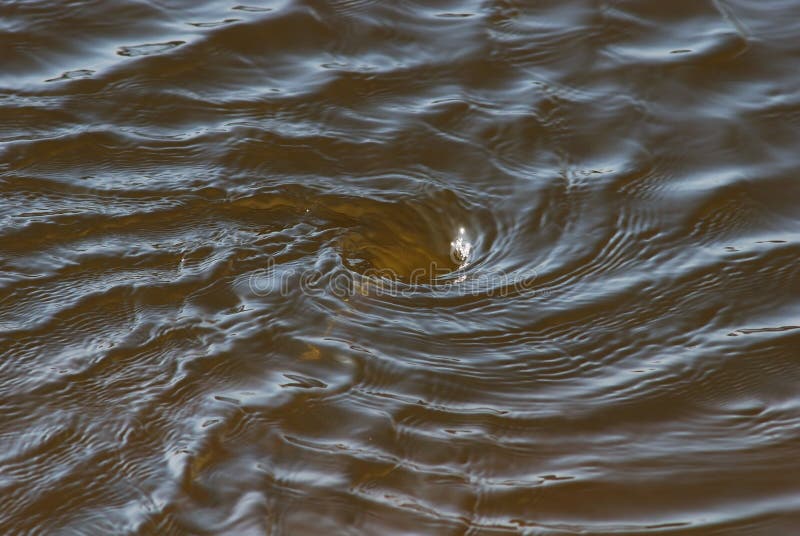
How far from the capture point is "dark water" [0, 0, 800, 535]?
204 centimetres

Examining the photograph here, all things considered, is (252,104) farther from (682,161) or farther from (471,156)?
(682,161)

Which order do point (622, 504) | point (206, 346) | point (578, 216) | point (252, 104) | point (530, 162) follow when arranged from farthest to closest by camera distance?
point (252, 104) < point (530, 162) < point (578, 216) < point (206, 346) < point (622, 504)

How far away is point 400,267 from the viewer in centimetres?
277

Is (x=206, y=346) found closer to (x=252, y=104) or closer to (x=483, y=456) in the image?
(x=483, y=456)

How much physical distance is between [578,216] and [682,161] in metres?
0.52

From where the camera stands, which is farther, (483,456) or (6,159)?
(6,159)

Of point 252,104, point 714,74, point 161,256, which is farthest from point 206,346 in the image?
point 714,74

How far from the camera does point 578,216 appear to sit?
2930 mm

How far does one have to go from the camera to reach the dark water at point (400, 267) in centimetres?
204

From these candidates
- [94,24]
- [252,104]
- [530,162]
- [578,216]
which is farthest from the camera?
[94,24]

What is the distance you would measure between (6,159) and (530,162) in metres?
1.76

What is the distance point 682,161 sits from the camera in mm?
3172

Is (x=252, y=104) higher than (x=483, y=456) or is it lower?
higher

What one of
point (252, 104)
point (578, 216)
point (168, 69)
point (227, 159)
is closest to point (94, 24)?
point (168, 69)
